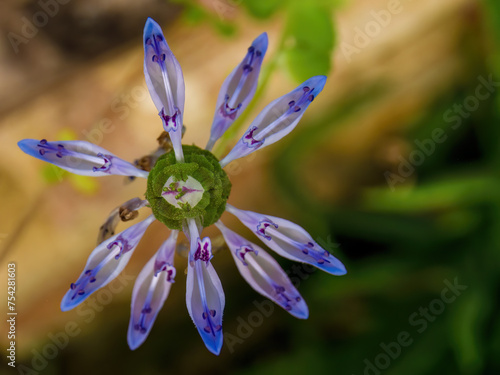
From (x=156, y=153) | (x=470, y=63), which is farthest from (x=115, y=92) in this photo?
(x=470, y=63)

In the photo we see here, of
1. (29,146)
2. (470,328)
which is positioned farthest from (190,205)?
(470,328)

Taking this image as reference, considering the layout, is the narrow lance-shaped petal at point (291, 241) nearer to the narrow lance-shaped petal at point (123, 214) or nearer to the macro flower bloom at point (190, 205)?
the macro flower bloom at point (190, 205)

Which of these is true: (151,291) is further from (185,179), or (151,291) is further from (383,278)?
(383,278)

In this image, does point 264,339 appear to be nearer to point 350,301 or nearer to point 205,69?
point 350,301

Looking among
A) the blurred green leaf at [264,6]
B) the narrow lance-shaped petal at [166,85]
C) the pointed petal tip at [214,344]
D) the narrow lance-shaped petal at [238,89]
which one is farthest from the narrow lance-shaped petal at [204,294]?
the blurred green leaf at [264,6]

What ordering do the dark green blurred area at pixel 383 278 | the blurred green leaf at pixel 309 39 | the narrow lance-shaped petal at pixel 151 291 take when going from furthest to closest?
the dark green blurred area at pixel 383 278 → the blurred green leaf at pixel 309 39 → the narrow lance-shaped petal at pixel 151 291

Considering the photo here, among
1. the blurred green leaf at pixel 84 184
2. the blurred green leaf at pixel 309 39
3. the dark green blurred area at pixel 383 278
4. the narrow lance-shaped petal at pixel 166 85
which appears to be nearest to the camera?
the narrow lance-shaped petal at pixel 166 85
